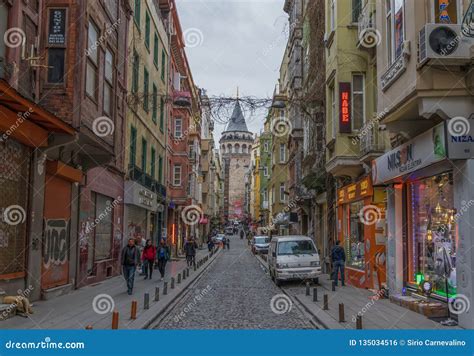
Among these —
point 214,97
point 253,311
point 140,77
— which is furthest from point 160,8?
point 253,311

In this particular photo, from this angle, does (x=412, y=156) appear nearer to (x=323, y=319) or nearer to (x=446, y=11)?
(x=446, y=11)

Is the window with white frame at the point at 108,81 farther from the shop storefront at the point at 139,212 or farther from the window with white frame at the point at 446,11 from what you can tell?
the window with white frame at the point at 446,11

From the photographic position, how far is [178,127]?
142 ft

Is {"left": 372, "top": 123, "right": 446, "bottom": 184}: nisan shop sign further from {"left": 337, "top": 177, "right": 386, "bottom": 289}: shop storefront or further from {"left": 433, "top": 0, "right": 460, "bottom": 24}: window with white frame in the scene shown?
{"left": 433, "top": 0, "right": 460, "bottom": 24}: window with white frame

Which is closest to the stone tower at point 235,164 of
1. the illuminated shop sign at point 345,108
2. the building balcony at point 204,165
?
the building balcony at point 204,165

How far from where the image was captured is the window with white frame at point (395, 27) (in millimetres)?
12685

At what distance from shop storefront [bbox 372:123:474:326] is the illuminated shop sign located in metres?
3.33

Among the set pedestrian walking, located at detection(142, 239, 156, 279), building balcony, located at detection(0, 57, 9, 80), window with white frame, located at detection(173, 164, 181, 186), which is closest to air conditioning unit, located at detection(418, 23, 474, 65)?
building balcony, located at detection(0, 57, 9, 80)

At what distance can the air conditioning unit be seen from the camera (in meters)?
10.1

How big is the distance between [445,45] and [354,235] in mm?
11143

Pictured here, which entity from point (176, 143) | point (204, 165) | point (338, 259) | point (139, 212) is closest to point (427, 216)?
point (338, 259)

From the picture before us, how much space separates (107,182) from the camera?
21047 mm

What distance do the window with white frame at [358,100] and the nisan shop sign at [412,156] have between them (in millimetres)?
3442

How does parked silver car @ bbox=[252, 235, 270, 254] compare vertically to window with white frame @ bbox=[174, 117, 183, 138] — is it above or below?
below
